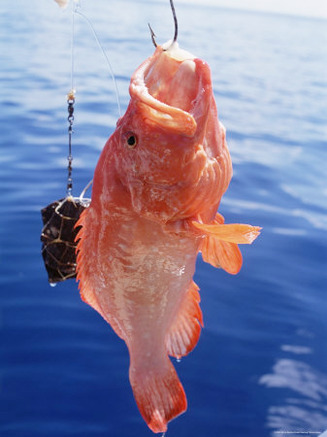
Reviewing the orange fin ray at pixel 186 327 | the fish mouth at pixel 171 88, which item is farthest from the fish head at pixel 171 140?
the orange fin ray at pixel 186 327

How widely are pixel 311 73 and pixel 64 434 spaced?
19.1 m

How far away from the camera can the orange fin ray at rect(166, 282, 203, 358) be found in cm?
180

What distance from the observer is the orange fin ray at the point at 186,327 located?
180cm

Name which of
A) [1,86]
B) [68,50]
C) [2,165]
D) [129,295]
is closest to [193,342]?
Answer: [129,295]

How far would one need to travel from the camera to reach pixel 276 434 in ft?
12.8

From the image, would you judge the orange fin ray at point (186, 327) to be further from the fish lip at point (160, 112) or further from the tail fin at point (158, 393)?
the fish lip at point (160, 112)

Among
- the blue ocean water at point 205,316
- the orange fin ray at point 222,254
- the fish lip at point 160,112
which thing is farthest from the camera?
the blue ocean water at point 205,316

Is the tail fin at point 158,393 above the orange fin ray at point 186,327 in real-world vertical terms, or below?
below

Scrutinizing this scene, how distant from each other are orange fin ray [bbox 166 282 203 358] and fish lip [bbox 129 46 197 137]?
68 cm

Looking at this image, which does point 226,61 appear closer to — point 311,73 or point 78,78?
point 311,73

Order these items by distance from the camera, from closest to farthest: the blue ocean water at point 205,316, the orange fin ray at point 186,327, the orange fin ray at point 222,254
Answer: the orange fin ray at point 222,254, the orange fin ray at point 186,327, the blue ocean water at point 205,316

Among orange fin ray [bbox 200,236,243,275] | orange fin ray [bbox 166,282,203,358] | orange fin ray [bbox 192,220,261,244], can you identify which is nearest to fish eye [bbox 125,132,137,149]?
orange fin ray [bbox 192,220,261,244]

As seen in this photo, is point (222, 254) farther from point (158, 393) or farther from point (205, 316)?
point (205, 316)

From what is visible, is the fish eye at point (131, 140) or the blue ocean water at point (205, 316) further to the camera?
the blue ocean water at point (205, 316)
